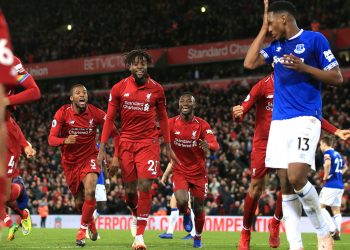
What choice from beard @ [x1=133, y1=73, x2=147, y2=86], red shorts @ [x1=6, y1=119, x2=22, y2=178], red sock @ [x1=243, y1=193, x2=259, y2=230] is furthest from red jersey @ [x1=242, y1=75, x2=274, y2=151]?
Answer: red shorts @ [x1=6, y1=119, x2=22, y2=178]

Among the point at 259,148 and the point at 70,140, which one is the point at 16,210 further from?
the point at 259,148

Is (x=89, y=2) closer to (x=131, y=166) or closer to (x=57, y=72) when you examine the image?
(x=57, y=72)

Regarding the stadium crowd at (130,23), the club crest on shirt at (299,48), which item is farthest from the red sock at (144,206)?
the stadium crowd at (130,23)

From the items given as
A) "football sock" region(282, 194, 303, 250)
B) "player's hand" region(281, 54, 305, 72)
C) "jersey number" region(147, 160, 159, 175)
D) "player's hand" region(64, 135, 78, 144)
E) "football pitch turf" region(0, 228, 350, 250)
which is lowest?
"football pitch turf" region(0, 228, 350, 250)

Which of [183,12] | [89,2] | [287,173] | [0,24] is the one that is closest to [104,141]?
[287,173]

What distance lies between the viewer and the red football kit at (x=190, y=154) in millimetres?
12859

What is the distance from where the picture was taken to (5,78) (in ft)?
15.5

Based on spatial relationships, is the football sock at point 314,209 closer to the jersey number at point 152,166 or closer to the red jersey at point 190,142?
the jersey number at point 152,166

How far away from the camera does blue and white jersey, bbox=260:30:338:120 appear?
7465mm

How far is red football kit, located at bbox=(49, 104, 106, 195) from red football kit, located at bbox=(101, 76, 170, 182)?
5.55 ft

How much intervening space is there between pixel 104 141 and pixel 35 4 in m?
45.8

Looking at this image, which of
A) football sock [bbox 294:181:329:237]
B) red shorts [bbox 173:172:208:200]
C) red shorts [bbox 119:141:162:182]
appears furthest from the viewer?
red shorts [bbox 173:172:208:200]

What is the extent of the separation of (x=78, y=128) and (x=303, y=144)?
20.3ft

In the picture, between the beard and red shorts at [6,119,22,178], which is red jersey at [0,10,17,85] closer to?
red shorts at [6,119,22,178]
